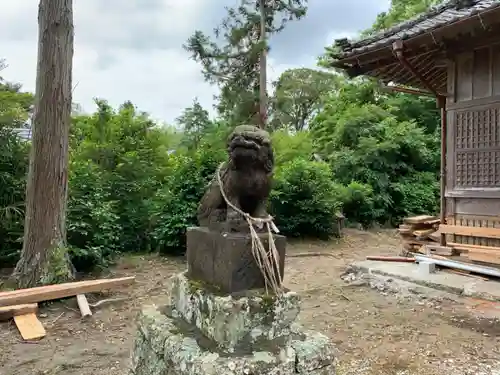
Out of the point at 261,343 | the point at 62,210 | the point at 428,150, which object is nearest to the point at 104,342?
the point at 62,210

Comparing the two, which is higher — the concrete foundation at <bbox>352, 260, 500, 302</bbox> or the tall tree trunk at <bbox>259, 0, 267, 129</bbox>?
the tall tree trunk at <bbox>259, 0, 267, 129</bbox>

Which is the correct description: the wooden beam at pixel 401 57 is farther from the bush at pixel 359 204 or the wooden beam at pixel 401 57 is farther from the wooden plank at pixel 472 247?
the bush at pixel 359 204

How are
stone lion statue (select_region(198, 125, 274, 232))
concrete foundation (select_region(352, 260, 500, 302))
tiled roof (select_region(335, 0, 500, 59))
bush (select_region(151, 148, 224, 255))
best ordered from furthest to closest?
bush (select_region(151, 148, 224, 255)), tiled roof (select_region(335, 0, 500, 59)), concrete foundation (select_region(352, 260, 500, 302)), stone lion statue (select_region(198, 125, 274, 232))

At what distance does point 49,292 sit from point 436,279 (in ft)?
17.1

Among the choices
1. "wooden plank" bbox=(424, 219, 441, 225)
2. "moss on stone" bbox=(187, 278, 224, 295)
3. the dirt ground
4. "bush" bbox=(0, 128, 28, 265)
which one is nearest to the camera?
"moss on stone" bbox=(187, 278, 224, 295)

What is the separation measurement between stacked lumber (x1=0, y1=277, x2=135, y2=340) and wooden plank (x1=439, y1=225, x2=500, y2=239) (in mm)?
5114

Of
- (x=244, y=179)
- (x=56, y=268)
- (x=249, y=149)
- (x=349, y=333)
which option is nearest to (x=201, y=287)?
(x=244, y=179)

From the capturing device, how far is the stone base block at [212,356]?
219cm

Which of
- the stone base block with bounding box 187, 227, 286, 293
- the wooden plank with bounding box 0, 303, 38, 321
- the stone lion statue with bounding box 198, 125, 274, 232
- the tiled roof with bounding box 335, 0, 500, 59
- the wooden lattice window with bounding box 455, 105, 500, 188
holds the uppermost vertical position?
the tiled roof with bounding box 335, 0, 500, 59

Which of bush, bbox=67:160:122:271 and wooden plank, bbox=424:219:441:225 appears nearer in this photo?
bush, bbox=67:160:122:271

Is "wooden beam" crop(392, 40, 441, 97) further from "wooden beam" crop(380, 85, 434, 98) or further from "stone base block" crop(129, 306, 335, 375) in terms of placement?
"stone base block" crop(129, 306, 335, 375)

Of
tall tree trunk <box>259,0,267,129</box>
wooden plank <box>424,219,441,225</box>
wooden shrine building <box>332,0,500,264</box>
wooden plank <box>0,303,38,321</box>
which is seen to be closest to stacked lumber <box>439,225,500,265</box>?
wooden shrine building <box>332,0,500,264</box>

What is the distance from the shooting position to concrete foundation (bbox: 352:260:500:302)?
18.4 ft

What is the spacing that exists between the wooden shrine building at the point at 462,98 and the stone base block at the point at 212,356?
15.8 feet
